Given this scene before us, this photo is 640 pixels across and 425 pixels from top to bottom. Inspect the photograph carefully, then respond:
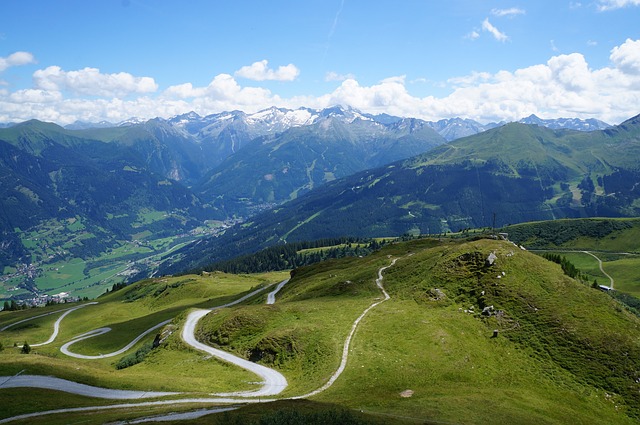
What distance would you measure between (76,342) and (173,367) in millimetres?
72732

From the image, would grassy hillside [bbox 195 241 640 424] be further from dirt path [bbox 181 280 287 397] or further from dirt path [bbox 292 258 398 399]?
dirt path [bbox 181 280 287 397]

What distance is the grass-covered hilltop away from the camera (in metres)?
45.6

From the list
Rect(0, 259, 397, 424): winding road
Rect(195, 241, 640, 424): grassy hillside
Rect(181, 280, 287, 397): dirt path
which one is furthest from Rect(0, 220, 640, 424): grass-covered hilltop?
Rect(181, 280, 287, 397): dirt path

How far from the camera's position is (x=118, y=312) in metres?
164

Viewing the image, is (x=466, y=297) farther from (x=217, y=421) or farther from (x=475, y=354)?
(x=217, y=421)

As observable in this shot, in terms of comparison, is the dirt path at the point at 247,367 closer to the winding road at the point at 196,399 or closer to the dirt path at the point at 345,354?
the winding road at the point at 196,399

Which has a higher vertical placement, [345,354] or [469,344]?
[345,354]

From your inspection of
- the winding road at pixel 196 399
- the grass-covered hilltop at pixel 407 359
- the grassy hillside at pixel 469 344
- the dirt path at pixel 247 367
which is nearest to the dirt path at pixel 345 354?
the winding road at pixel 196 399

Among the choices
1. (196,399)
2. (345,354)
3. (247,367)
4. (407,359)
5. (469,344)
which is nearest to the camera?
(196,399)

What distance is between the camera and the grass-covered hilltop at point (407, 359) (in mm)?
45594

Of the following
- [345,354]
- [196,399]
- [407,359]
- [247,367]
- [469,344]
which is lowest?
[247,367]

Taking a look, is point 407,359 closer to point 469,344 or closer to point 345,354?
point 345,354

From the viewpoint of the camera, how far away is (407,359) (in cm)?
5891

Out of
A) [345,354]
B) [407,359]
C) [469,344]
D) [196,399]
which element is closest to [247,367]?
Result: [196,399]
